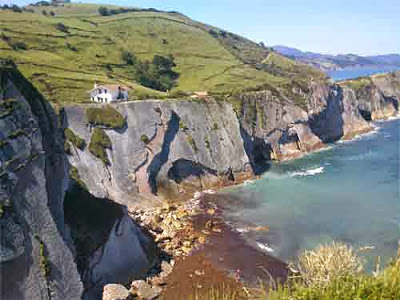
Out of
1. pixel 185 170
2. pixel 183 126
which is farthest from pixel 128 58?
pixel 185 170

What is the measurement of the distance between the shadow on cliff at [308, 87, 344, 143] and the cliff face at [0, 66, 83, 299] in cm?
8066

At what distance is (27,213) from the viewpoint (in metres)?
28.9

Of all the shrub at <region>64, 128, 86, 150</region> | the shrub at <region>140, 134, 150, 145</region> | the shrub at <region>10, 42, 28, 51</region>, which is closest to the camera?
the shrub at <region>64, 128, 86, 150</region>

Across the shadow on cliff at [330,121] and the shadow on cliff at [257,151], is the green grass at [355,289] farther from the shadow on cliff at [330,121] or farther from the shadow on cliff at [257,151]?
the shadow on cliff at [330,121]

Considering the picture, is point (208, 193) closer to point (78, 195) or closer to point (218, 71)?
A: point (78, 195)

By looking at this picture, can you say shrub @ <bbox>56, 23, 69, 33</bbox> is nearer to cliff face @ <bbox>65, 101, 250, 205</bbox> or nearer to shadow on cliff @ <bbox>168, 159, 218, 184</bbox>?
cliff face @ <bbox>65, 101, 250, 205</bbox>

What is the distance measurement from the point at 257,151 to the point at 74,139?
42507mm

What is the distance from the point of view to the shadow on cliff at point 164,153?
66250 mm

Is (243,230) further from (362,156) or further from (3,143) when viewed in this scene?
(362,156)

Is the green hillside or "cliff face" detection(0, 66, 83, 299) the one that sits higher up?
the green hillside

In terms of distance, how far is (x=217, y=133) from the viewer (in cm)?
7744

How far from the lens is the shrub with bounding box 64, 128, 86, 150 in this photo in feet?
202

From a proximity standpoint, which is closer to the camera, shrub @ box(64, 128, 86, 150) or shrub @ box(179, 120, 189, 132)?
shrub @ box(64, 128, 86, 150)

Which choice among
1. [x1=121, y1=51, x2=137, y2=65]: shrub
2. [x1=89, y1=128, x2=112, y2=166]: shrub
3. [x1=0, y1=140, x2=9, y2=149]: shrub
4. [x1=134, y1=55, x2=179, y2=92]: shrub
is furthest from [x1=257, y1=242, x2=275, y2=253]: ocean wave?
[x1=121, y1=51, x2=137, y2=65]: shrub
